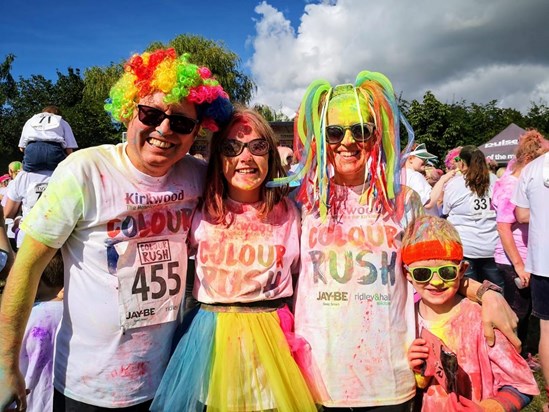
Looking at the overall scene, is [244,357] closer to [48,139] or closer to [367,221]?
[367,221]

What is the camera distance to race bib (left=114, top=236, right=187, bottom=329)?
1.79 meters

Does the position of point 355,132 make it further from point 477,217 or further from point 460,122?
point 460,122

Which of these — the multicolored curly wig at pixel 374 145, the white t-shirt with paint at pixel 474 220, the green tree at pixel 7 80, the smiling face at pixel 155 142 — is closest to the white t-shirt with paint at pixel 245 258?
the multicolored curly wig at pixel 374 145

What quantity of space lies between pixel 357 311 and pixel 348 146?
765 mm

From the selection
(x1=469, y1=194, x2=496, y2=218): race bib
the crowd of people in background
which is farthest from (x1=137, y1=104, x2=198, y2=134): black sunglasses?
(x1=469, y1=194, x2=496, y2=218): race bib

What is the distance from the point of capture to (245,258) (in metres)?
1.99

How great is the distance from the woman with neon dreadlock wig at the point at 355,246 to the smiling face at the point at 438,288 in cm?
8

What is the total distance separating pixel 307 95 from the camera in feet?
6.96

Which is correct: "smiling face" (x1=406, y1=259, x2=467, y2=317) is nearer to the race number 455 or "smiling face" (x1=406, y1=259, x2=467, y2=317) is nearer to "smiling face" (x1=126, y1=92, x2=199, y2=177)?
the race number 455

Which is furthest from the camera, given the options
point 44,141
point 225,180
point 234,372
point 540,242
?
point 44,141

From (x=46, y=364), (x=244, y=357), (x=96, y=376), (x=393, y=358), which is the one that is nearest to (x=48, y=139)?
(x=46, y=364)

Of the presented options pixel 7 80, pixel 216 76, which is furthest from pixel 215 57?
pixel 7 80

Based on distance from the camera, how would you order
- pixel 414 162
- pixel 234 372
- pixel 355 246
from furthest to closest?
pixel 414 162
pixel 355 246
pixel 234 372

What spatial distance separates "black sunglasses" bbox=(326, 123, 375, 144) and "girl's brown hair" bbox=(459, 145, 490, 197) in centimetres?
326
